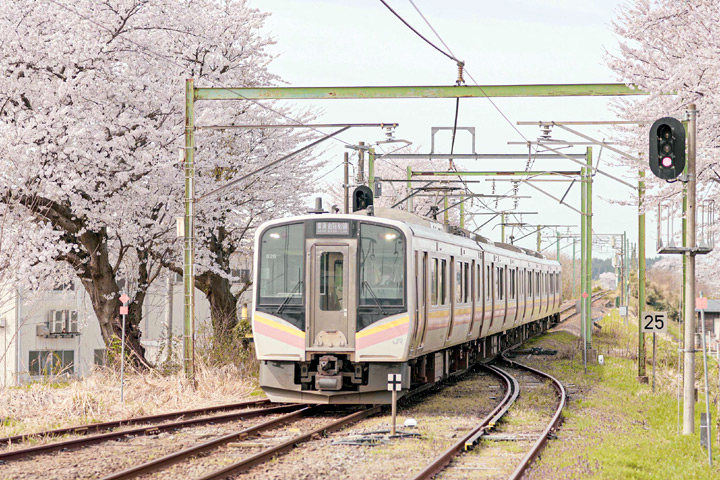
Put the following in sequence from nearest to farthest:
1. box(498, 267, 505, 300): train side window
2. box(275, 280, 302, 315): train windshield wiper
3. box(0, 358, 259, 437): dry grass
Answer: box(0, 358, 259, 437): dry grass → box(275, 280, 302, 315): train windshield wiper → box(498, 267, 505, 300): train side window

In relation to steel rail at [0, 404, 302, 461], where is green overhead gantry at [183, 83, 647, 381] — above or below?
above

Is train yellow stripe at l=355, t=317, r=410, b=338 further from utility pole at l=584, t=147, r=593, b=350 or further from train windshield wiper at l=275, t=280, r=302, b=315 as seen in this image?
utility pole at l=584, t=147, r=593, b=350

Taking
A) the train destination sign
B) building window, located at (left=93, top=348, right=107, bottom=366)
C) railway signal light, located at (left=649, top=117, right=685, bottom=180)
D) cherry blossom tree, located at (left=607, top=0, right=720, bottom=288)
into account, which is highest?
cherry blossom tree, located at (left=607, top=0, right=720, bottom=288)

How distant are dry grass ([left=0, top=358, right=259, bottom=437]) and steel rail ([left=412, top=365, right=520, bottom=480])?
4085mm

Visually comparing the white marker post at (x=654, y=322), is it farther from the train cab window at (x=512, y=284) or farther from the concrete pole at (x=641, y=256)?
the train cab window at (x=512, y=284)

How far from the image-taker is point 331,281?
42.2ft

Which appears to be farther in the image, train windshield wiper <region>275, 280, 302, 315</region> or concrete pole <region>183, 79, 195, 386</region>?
concrete pole <region>183, 79, 195, 386</region>

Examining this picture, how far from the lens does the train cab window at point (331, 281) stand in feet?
42.0

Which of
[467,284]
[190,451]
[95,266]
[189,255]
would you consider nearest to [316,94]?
[189,255]

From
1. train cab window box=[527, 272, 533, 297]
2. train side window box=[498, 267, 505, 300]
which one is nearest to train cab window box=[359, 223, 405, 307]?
train side window box=[498, 267, 505, 300]

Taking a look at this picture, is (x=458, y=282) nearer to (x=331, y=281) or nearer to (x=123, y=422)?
(x=331, y=281)

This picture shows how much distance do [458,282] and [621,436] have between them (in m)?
5.70

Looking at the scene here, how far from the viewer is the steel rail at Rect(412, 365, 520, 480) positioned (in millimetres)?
8586

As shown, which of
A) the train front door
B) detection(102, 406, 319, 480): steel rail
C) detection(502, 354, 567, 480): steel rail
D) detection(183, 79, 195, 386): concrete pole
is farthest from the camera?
detection(183, 79, 195, 386): concrete pole
